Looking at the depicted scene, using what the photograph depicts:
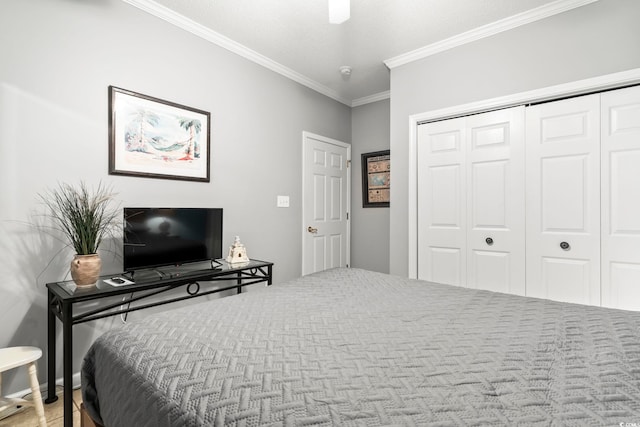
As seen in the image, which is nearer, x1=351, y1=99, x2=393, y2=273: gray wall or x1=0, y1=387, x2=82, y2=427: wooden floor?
x1=0, y1=387, x2=82, y2=427: wooden floor

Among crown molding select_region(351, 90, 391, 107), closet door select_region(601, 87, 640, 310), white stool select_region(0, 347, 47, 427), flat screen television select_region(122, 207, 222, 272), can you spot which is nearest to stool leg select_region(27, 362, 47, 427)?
white stool select_region(0, 347, 47, 427)

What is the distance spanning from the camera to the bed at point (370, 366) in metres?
0.63

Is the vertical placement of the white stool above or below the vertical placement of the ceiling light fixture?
below

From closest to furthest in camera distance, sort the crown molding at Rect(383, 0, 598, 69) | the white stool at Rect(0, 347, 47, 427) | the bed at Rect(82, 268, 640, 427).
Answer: the bed at Rect(82, 268, 640, 427), the white stool at Rect(0, 347, 47, 427), the crown molding at Rect(383, 0, 598, 69)

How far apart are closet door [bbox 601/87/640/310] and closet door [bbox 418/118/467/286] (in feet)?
3.18

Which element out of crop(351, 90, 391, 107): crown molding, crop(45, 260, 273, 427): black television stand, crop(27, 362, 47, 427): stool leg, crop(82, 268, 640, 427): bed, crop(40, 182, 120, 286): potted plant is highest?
crop(351, 90, 391, 107): crown molding

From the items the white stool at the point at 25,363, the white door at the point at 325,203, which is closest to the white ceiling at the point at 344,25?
the white door at the point at 325,203

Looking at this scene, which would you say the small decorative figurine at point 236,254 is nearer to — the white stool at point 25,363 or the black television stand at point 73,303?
the black television stand at point 73,303

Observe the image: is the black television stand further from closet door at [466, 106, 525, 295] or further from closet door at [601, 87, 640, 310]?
closet door at [601, 87, 640, 310]

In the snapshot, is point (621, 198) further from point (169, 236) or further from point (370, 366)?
point (169, 236)

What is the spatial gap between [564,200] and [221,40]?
3169 mm

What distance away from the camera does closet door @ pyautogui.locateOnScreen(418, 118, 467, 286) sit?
290 cm

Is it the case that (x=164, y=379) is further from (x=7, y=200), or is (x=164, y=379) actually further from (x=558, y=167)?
(x=558, y=167)

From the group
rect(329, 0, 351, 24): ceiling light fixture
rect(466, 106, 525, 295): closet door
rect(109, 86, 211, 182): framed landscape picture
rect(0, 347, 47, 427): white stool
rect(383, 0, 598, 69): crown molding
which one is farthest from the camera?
rect(466, 106, 525, 295): closet door
